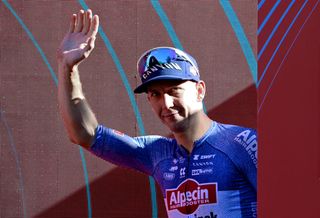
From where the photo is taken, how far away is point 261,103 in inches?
87.4

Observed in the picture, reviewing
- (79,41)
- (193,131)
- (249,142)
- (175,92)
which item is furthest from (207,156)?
(79,41)

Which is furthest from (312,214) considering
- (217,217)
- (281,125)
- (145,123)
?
(145,123)

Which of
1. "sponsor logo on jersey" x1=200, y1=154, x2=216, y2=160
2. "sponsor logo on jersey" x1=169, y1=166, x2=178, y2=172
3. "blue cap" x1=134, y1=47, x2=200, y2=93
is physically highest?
"blue cap" x1=134, y1=47, x2=200, y2=93

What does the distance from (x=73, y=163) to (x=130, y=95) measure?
0.81 m

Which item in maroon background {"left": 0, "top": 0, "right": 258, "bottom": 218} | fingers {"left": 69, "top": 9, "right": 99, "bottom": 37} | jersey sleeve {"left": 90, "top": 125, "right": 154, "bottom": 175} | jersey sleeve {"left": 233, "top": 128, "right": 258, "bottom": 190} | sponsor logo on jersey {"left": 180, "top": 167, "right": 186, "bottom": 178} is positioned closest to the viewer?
jersey sleeve {"left": 233, "top": 128, "right": 258, "bottom": 190}

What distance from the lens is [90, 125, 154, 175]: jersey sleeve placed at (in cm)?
386

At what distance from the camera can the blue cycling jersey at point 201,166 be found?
3.56 m

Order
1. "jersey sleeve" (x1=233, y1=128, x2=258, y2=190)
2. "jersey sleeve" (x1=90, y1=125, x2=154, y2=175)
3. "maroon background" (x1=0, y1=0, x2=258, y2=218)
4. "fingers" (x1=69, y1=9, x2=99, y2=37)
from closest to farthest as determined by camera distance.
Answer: "jersey sleeve" (x1=233, y1=128, x2=258, y2=190), "fingers" (x1=69, y1=9, x2=99, y2=37), "jersey sleeve" (x1=90, y1=125, x2=154, y2=175), "maroon background" (x1=0, y1=0, x2=258, y2=218)

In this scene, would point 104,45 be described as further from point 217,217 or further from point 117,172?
point 217,217

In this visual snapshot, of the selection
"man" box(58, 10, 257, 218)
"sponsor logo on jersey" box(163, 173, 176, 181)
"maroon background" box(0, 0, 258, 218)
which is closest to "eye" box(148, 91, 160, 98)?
"man" box(58, 10, 257, 218)

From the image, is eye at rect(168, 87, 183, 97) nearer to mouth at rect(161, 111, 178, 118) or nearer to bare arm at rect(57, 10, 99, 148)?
mouth at rect(161, 111, 178, 118)

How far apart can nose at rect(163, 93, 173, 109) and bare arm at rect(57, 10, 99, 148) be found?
40 cm

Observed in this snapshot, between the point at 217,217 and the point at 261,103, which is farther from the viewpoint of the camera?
the point at 217,217

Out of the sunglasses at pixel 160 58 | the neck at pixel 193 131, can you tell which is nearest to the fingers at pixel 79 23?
the sunglasses at pixel 160 58
